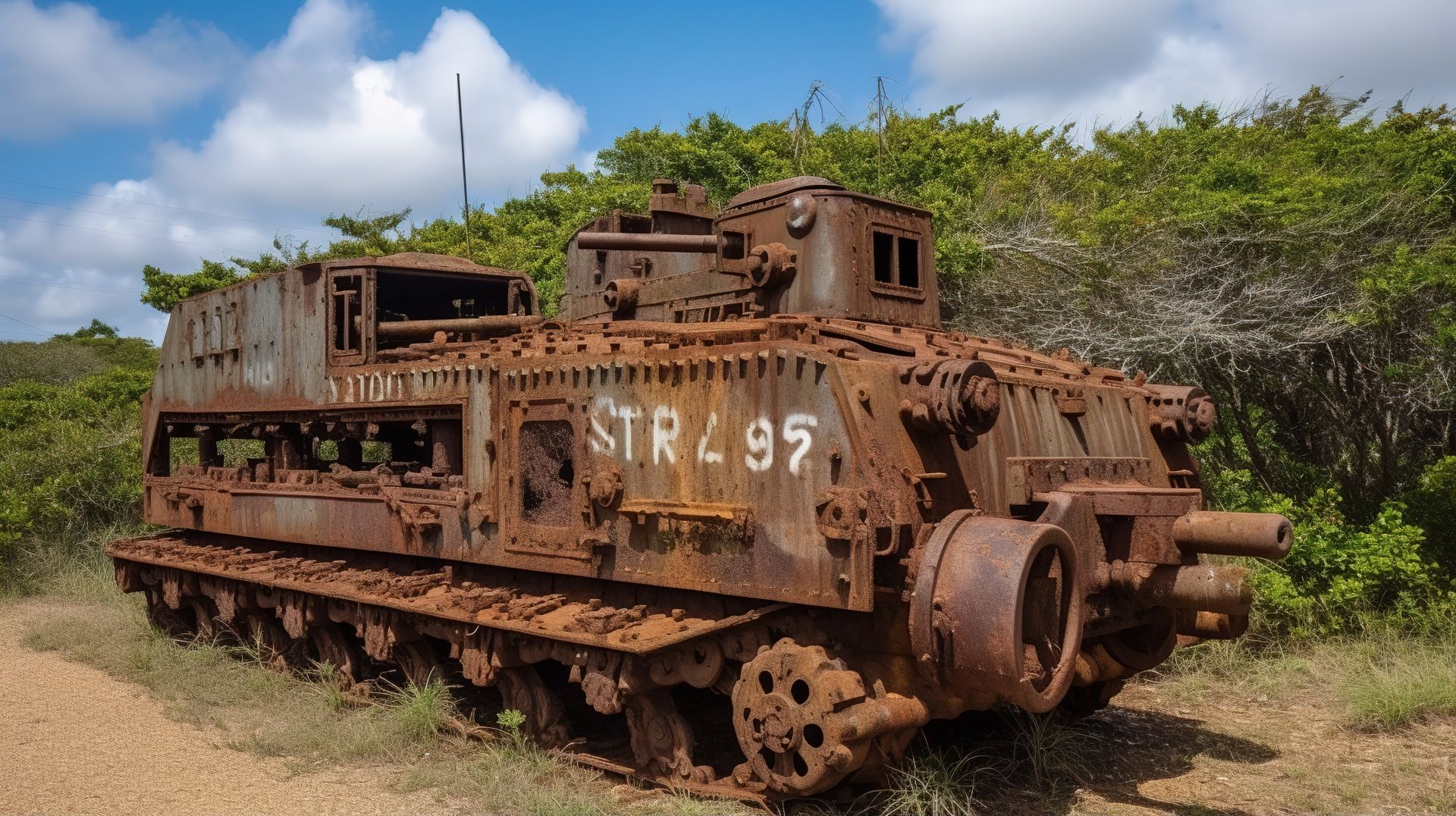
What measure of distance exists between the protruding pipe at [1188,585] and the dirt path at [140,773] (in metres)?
4.00

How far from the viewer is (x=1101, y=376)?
8.17 metres

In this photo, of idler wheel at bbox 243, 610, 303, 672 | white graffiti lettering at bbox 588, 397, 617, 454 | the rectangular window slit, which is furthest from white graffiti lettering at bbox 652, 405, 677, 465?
idler wheel at bbox 243, 610, 303, 672

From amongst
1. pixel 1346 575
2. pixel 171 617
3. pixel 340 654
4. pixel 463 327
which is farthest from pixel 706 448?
pixel 171 617

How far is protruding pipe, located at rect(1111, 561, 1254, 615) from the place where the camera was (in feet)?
20.3

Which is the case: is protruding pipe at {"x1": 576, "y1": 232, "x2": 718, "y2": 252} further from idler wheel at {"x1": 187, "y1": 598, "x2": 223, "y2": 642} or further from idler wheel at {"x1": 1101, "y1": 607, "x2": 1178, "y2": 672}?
idler wheel at {"x1": 187, "y1": 598, "x2": 223, "y2": 642}

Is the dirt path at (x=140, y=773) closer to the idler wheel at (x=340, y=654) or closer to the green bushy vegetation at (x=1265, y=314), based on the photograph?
the idler wheel at (x=340, y=654)

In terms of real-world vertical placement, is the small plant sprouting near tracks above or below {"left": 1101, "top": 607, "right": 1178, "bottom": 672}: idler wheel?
below

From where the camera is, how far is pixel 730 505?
6.40 meters

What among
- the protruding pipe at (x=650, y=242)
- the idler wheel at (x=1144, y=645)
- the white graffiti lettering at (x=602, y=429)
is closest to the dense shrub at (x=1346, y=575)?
the idler wheel at (x=1144, y=645)

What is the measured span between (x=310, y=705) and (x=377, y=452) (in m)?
9.78

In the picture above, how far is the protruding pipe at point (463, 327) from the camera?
9.65 m

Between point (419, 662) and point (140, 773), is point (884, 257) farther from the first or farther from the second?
point (140, 773)

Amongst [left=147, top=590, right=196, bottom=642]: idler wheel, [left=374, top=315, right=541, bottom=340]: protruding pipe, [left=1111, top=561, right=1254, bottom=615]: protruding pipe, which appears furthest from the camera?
[left=147, top=590, right=196, bottom=642]: idler wheel

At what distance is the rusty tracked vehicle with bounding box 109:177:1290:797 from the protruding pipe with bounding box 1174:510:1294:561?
0.02m
